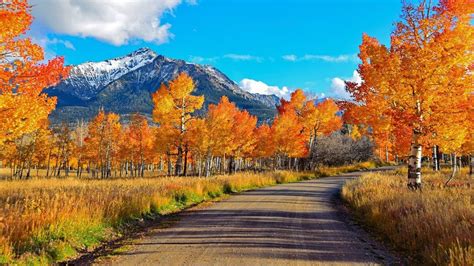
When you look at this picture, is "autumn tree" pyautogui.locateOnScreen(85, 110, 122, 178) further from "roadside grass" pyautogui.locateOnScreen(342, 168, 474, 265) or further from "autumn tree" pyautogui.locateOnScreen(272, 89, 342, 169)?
"roadside grass" pyautogui.locateOnScreen(342, 168, 474, 265)

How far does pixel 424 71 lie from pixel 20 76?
1479cm

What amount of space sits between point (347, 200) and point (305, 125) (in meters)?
28.8

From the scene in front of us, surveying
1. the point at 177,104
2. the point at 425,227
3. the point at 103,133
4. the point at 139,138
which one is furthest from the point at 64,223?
the point at 139,138

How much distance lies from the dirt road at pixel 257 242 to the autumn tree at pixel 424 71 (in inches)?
213

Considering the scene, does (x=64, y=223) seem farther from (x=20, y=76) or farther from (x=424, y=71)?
(x=424, y=71)

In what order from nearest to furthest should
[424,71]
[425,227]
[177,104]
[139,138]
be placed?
[425,227], [424,71], [177,104], [139,138]

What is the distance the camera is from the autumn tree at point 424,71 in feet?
45.3

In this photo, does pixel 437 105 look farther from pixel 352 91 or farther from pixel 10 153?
pixel 10 153

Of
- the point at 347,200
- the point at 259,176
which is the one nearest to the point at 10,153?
the point at 259,176

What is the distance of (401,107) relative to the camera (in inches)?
625

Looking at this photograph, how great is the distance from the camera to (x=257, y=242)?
8531mm

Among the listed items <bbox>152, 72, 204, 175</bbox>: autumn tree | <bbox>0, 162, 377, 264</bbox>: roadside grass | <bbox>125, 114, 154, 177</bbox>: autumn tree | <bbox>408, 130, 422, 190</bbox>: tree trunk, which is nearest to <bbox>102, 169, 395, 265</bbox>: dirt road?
<bbox>0, 162, 377, 264</bbox>: roadside grass

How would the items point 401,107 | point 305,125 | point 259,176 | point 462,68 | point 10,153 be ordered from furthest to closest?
point 10,153 → point 305,125 → point 259,176 → point 401,107 → point 462,68

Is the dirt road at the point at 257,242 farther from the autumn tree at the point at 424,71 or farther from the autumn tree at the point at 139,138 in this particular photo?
the autumn tree at the point at 139,138
